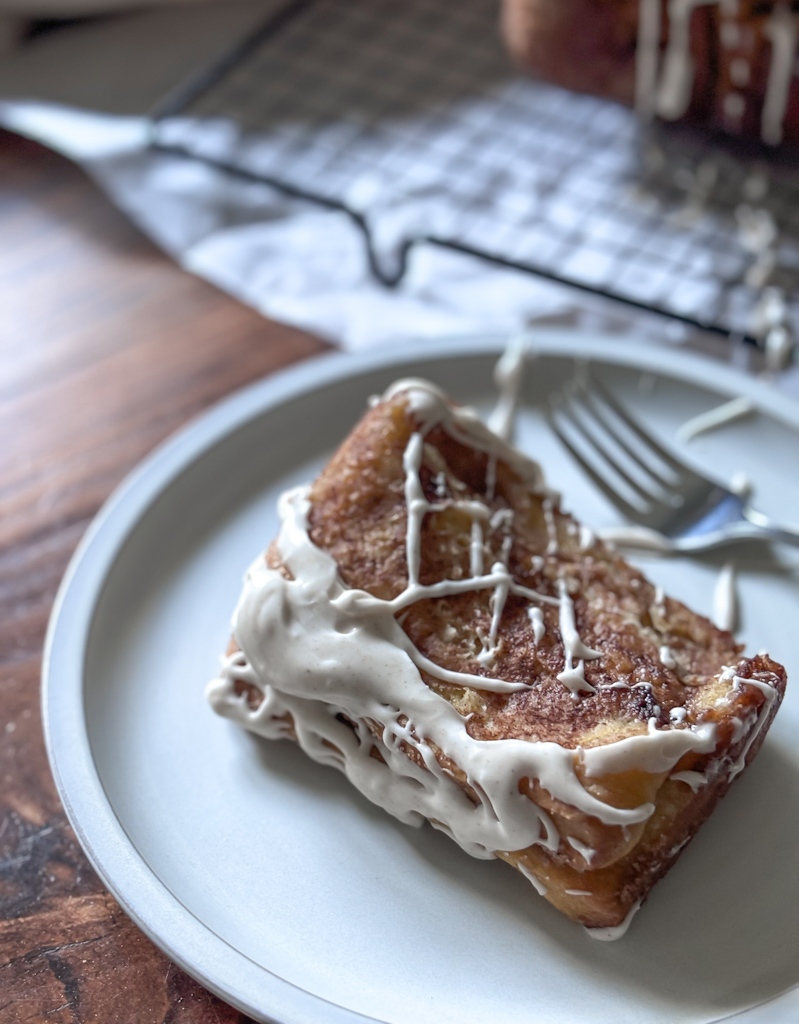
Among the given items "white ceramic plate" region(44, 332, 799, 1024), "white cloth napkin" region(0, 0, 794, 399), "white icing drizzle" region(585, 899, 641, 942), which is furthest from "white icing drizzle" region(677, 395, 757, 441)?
"white icing drizzle" region(585, 899, 641, 942)

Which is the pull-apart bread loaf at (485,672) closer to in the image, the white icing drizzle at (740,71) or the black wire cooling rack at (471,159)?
the black wire cooling rack at (471,159)

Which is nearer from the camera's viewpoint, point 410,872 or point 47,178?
point 410,872

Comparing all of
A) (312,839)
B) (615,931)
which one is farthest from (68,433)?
(615,931)

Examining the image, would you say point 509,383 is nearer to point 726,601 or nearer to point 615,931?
point 726,601

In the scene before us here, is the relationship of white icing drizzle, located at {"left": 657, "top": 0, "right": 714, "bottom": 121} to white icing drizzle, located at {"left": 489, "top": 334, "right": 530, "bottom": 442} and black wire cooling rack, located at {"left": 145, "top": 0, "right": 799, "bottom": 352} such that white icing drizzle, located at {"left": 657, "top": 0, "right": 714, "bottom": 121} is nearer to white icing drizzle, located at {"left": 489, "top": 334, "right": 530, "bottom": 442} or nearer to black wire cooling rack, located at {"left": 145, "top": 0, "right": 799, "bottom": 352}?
black wire cooling rack, located at {"left": 145, "top": 0, "right": 799, "bottom": 352}

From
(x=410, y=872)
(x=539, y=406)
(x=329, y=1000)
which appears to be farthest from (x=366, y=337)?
(x=329, y=1000)

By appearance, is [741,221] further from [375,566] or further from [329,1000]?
[329,1000]
